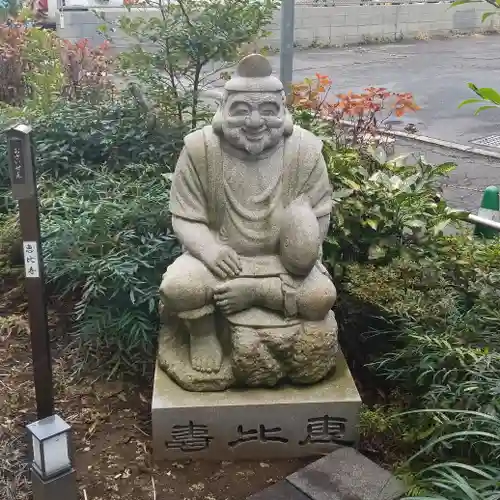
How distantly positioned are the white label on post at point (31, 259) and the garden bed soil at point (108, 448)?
2.99ft

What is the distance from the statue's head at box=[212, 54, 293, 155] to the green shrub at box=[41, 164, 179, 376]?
1.13 meters

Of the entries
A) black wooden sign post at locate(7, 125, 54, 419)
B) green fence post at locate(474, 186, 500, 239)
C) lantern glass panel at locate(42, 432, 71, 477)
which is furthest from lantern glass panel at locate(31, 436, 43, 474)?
green fence post at locate(474, 186, 500, 239)

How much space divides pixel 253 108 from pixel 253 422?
1360 millimetres

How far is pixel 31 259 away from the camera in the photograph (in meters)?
2.66

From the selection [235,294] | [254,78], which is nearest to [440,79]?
[254,78]

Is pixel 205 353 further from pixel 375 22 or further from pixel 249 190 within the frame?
pixel 375 22

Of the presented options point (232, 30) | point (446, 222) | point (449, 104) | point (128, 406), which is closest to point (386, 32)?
point (449, 104)

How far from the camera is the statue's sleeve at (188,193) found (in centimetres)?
319

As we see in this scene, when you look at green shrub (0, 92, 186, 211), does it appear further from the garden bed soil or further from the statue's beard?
the statue's beard

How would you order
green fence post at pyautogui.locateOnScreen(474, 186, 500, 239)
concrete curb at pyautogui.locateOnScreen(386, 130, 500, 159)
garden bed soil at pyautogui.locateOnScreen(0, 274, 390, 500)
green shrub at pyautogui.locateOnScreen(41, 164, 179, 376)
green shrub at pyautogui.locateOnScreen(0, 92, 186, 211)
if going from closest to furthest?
garden bed soil at pyautogui.locateOnScreen(0, 274, 390, 500)
green shrub at pyautogui.locateOnScreen(41, 164, 179, 376)
green fence post at pyautogui.locateOnScreen(474, 186, 500, 239)
green shrub at pyautogui.locateOnScreen(0, 92, 186, 211)
concrete curb at pyautogui.locateOnScreen(386, 130, 500, 159)

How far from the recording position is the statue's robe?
3146 mm

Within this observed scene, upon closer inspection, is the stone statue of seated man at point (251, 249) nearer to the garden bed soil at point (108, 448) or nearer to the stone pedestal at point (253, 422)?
the stone pedestal at point (253, 422)

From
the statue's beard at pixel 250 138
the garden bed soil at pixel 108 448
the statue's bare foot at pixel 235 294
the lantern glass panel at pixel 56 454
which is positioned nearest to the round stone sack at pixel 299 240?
the statue's bare foot at pixel 235 294

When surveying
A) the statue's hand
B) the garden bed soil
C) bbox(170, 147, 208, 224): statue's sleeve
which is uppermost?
bbox(170, 147, 208, 224): statue's sleeve
